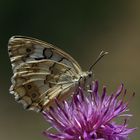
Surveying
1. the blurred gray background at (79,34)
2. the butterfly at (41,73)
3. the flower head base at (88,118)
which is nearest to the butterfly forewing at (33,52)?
the butterfly at (41,73)

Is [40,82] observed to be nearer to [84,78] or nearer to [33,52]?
[33,52]

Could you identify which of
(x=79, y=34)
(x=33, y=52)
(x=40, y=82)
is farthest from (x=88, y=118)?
(x=79, y=34)

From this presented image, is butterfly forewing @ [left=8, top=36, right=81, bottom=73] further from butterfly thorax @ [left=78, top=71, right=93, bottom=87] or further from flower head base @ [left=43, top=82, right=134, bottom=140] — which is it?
flower head base @ [left=43, top=82, right=134, bottom=140]

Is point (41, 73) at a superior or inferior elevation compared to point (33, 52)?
inferior

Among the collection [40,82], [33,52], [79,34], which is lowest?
[79,34]

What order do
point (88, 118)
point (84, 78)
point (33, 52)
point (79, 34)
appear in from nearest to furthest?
point (88, 118) < point (84, 78) < point (33, 52) < point (79, 34)

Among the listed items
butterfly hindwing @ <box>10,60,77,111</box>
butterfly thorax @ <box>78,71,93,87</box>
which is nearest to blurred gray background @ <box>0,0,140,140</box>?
butterfly hindwing @ <box>10,60,77,111</box>

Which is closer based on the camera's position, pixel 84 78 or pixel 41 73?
pixel 84 78
